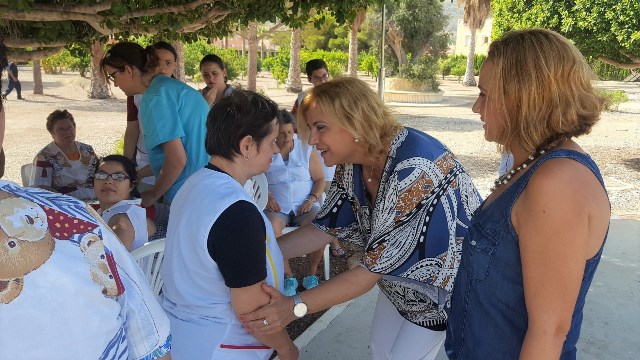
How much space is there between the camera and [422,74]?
2541 centimetres

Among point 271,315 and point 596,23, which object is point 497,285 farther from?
point 596,23

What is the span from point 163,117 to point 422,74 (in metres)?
23.4

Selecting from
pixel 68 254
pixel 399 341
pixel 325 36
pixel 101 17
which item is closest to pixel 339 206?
pixel 399 341

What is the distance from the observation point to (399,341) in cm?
227

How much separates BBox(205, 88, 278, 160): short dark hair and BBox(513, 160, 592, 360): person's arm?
3.00ft

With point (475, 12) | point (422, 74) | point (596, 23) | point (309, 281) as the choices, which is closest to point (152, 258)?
point (309, 281)

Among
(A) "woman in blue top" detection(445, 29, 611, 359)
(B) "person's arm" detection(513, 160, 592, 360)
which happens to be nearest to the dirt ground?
(A) "woman in blue top" detection(445, 29, 611, 359)

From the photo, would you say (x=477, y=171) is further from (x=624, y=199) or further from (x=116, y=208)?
(x=116, y=208)

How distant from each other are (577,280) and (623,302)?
3502 millimetres

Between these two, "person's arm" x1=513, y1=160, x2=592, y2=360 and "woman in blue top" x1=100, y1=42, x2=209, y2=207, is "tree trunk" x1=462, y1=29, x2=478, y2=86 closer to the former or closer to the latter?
"woman in blue top" x1=100, y1=42, x2=209, y2=207

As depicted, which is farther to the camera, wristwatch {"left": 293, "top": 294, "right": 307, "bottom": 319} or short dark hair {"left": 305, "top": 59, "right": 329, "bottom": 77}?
short dark hair {"left": 305, "top": 59, "right": 329, "bottom": 77}

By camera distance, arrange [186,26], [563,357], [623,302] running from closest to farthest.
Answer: [563,357], [623,302], [186,26]

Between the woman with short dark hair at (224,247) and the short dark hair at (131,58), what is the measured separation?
191 centimetres

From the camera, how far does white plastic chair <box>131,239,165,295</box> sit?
2.58 meters
